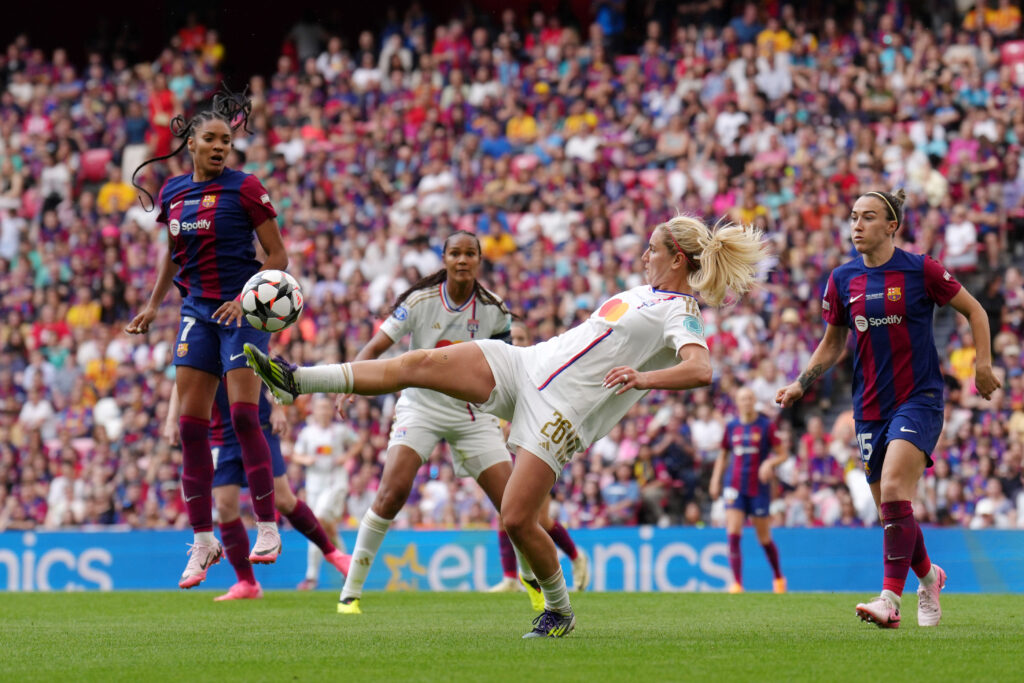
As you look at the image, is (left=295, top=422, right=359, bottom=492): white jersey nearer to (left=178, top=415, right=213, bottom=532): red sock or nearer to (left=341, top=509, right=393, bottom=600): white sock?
(left=178, top=415, right=213, bottom=532): red sock

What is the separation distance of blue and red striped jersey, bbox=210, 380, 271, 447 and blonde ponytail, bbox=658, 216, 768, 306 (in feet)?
12.9

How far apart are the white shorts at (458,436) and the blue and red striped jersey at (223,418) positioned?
4.15 ft

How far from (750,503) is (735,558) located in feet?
1.82

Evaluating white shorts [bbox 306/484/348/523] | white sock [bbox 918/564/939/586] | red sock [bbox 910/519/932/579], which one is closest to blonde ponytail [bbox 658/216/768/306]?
red sock [bbox 910/519/932/579]

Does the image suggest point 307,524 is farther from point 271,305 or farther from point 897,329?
point 897,329

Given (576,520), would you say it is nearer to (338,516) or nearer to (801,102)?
(338,516)

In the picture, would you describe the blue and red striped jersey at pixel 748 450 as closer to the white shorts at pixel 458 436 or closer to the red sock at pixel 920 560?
the white shorts at pixel 458 436

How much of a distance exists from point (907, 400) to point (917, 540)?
83 centimetres

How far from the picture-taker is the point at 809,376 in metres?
7.61

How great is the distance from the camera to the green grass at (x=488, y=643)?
5145mm

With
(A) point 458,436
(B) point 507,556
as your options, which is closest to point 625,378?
(A) point 458,436

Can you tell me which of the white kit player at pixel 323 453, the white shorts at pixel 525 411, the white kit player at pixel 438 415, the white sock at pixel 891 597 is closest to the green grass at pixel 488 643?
the white sock at pixel 891 597

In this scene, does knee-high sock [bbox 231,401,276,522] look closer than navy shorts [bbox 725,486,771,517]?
Yes

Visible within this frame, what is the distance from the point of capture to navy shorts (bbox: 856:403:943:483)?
7176mm
